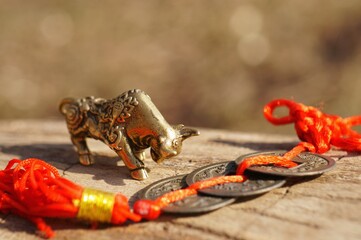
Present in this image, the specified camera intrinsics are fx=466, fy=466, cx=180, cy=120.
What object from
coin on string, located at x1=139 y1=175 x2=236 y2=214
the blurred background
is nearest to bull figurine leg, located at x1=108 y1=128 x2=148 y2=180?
coin on string, located at x1=139 y1=175 x2=236 y2=214

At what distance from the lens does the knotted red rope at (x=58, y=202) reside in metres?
1.59

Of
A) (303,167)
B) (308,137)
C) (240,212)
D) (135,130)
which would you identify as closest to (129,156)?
(135,130)

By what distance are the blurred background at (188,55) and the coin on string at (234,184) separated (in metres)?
3.10

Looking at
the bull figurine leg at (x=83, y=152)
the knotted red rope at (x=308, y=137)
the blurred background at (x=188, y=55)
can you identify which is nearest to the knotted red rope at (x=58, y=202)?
the knotted red rope at (x=308, y=137)

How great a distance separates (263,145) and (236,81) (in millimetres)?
3094

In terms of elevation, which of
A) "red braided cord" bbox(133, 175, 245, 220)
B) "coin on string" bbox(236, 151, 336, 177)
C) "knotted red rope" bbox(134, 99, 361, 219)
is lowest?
"red braided cord" bbox(133, 175, 245, 220)

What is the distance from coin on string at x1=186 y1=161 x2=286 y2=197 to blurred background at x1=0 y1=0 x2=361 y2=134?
3.10 meters

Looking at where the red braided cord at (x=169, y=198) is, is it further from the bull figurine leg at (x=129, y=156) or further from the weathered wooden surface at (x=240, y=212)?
the bull figurine leg at (x=129, y=156)

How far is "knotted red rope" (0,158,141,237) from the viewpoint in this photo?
1595mm

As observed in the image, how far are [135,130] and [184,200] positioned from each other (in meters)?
0.47

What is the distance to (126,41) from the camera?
20.8ft

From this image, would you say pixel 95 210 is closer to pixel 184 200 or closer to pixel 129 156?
pixel 184 200

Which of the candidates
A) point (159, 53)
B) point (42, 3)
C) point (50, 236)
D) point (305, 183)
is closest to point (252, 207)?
point (305, 183)

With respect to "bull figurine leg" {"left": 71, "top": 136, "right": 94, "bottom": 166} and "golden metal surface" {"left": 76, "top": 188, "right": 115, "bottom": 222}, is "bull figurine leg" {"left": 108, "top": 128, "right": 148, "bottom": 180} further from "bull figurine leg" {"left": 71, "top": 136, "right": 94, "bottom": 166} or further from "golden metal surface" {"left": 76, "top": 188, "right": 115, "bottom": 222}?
"golden metal surface" {"left": 76, "top": 188, "right": 115, "bottom": 222}
